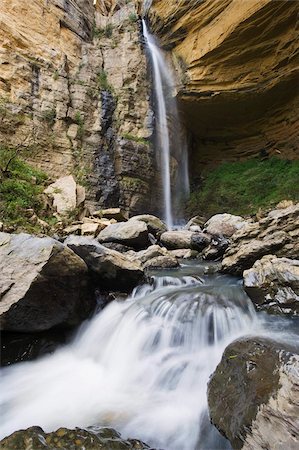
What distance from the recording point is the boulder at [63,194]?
389 inches

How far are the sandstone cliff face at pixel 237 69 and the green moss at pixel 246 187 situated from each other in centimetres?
99

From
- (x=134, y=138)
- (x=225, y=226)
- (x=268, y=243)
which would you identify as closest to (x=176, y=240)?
(x=225, y=226)

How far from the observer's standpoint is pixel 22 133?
11891mm

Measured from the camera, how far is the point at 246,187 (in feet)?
48.2

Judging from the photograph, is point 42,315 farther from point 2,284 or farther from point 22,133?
point 22,133

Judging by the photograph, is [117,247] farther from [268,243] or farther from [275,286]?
[275,286]

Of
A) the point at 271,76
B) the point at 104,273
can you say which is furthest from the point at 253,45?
the point at 104,273

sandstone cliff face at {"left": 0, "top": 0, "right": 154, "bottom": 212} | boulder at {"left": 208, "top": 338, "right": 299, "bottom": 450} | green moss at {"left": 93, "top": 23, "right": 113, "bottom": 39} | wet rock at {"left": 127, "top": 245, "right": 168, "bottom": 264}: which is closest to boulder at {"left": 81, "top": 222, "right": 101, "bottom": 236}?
wet rock at {"left": 127, "top": 245, "right": 168, "bottom": 264}

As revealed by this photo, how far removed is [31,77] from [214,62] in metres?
7.97

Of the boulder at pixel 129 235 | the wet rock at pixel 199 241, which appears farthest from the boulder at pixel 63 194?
the wet rock at pixel 199 241

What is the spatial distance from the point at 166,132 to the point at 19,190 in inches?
323

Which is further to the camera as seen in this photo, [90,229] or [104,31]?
[104,31]

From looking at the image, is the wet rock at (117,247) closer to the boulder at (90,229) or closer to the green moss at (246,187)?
the boulder at (90,229)

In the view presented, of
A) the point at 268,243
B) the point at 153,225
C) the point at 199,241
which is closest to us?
the point at 268,243
